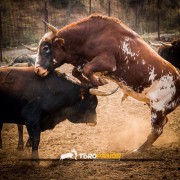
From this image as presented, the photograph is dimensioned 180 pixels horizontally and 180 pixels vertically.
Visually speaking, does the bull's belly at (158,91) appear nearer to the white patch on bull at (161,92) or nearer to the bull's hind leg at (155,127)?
the white patch on bull at (161,92)

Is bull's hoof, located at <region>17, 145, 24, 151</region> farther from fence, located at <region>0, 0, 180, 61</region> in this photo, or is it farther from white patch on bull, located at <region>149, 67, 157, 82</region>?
fence, located at <region>0, 0, 180, 61</region>

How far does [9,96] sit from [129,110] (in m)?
3.97

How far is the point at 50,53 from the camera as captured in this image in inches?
247

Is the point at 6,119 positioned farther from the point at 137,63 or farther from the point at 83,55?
the point at 137,63

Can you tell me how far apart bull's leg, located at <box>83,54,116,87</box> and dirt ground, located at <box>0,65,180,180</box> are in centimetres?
130

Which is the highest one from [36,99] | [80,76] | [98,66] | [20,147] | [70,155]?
[98,66]

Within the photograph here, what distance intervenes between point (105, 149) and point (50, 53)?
1.94m

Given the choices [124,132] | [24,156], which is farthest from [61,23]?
[24,156]

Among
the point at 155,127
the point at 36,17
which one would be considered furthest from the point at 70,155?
the point at 36,17

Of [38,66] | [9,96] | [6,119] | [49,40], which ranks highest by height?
[49,40]

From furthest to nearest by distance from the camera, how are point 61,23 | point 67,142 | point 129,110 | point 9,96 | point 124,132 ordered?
point 61,23 < point 129,110 < point 124,132 < point 67,142 < point 9,96

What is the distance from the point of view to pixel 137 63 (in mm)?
6332

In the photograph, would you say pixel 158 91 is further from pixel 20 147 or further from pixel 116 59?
pixel 20 147

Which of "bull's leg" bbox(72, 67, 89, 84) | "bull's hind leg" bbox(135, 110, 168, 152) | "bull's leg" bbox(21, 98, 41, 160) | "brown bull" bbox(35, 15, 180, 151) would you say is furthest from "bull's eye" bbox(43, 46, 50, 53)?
"bull's hind leg" bbox(135, 110, 168, 152)
